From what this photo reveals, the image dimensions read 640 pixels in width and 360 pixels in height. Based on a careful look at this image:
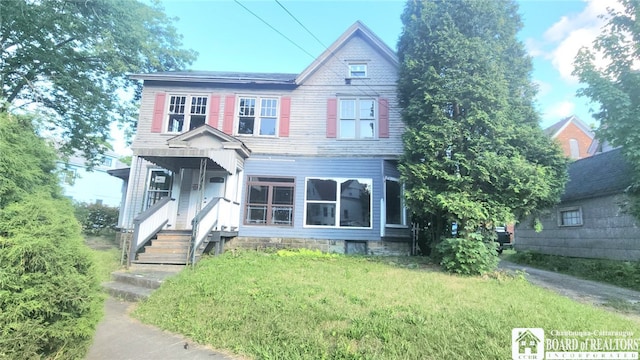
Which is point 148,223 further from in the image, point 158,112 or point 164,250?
point 158,112

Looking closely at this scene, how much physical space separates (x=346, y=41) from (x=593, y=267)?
11824 mm

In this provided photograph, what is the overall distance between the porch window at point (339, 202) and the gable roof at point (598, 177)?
7833mm

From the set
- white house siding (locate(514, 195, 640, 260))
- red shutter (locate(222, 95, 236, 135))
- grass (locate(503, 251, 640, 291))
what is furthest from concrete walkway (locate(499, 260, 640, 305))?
red shutter (locate(222, 95, 236, 135))

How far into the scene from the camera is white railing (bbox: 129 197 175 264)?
27.3ft

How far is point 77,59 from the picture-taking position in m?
13.7

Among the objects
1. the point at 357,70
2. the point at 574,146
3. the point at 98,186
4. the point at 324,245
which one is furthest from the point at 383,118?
the point at 98,186

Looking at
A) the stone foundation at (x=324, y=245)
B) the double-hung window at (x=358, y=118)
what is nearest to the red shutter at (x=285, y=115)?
the double-hung window at (x=358, y=118)

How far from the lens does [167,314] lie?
5.17m

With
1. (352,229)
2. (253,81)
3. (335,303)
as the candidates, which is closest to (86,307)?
(335,303)

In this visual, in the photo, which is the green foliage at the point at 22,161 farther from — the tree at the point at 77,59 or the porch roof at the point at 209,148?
the tree at the point at 77,59

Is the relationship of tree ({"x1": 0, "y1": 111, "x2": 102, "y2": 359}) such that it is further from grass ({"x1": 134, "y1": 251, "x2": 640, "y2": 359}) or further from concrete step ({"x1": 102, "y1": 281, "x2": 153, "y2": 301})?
concrete step ({"x1": 102, "y1": 281, "x2": 153, "y2": 301})

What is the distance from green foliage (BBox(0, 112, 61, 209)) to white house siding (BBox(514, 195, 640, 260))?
39.7 feet

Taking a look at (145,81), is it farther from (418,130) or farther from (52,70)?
(418,130)

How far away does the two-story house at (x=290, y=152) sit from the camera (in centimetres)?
1126
